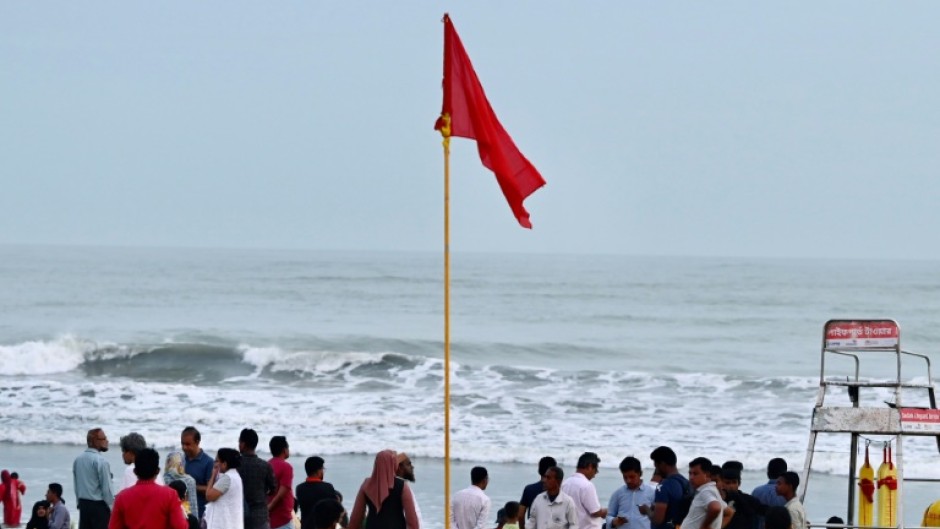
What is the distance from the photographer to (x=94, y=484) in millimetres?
10711

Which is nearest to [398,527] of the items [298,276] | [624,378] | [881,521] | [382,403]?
[881,521]

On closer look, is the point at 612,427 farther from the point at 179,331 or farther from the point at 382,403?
the point at 179,331

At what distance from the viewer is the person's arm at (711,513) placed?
8.78 metres

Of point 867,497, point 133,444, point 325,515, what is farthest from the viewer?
point 133,444

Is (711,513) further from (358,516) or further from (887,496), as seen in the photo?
(358,516)

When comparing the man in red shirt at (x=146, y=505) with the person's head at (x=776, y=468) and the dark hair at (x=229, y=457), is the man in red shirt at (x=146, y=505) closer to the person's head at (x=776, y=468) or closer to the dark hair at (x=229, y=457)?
the dark hair at (x=229, y=457)

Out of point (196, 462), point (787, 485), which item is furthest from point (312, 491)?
point (787, 485)

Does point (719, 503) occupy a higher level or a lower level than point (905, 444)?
higher

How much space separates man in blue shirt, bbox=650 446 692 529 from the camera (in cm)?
966

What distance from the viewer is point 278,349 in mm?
43031

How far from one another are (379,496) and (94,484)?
2.85 meters

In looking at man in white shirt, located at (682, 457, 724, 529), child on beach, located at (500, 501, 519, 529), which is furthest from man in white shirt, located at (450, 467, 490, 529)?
man in white shirt, located at (682, 457, 724, 529)

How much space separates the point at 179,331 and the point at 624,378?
20.9 metres

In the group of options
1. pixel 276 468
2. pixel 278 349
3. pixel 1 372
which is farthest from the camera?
pixel 278 349
